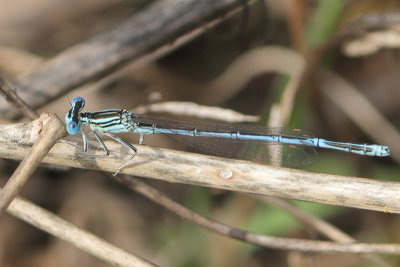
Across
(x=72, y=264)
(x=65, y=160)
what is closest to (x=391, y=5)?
(x=65, y=160)

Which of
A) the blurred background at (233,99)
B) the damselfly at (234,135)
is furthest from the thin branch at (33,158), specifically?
the blurred background at (233,99)

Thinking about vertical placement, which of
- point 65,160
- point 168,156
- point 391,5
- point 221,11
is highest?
point 391,5

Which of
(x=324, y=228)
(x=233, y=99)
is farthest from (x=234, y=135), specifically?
(x=233, y=99)

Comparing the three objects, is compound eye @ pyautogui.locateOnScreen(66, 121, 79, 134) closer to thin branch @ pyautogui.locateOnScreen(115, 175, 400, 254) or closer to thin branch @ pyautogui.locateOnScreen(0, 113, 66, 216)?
thin branch @ pyautogui.locateOnScreen(115, 175, 400, 254)

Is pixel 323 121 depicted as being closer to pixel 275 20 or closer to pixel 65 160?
pixel 275 20

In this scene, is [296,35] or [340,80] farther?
[340,80]

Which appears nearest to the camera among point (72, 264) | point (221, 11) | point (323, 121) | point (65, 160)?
point (65, 160)

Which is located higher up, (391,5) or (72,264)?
(391,5)
